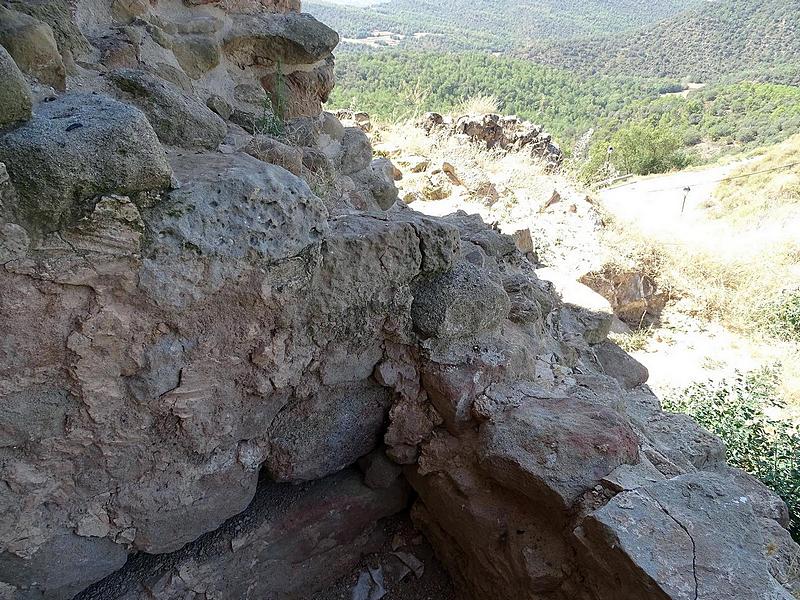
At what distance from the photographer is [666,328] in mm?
5152

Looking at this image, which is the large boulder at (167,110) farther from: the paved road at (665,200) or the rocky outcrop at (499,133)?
the paved road at (665,200)

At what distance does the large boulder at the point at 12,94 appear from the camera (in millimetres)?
954

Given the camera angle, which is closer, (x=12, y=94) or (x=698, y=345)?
(x=12, y=94)

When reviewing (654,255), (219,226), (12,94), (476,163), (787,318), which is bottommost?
(787,318)

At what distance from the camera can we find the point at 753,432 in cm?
317

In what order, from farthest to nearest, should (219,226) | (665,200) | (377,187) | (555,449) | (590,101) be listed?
(590,101) → (665,200) → (377,187) → (555,449) → (219,226)

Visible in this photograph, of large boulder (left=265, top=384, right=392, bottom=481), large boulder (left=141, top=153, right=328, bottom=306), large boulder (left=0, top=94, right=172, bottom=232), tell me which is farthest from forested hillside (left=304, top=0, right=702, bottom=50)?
large boulder (left=0, top=94, right=172, bottom=232)

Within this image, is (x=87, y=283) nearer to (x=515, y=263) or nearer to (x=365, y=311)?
(x=365, y=311)

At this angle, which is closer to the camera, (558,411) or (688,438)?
(558,411)

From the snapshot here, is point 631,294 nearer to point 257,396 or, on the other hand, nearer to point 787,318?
point 787,318

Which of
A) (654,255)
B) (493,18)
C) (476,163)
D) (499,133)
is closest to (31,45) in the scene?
(654,255)

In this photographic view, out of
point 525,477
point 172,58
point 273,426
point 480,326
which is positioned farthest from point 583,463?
point 172,58

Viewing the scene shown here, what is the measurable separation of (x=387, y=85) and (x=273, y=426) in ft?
60.7

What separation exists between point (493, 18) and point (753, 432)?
84.7 meters
